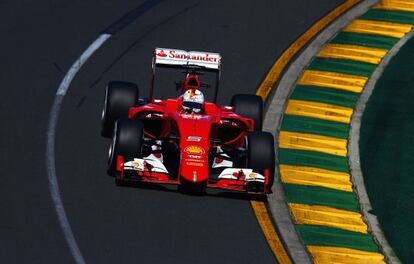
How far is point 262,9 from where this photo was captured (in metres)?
31.3

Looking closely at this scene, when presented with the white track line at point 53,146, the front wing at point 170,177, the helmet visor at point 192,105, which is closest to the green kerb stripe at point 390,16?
the white track line at point 53,146

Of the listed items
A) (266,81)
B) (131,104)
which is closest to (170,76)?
(266,81)

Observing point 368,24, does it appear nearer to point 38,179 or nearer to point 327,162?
point 327,162

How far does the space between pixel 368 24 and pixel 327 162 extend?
26.0ft

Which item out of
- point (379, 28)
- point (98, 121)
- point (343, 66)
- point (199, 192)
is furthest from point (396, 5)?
point (199, 192)

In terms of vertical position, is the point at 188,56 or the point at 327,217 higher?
the point at 188,56

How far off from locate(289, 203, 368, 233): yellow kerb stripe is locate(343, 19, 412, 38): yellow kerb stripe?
30.7 ft

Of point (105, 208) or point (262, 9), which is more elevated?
point (262, 9)

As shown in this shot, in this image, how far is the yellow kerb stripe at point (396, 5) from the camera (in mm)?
31859

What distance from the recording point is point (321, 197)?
875 inches

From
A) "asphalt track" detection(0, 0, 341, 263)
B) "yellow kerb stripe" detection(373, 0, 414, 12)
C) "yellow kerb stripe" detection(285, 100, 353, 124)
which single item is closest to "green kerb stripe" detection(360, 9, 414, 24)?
"yellow kerb stripe" detection(373, 0, 414, 12)

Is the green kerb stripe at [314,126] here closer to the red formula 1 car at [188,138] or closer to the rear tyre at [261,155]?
the red formula 1 car at [188,138]

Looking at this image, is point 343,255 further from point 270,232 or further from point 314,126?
point 314,126

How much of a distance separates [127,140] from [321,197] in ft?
11.0
